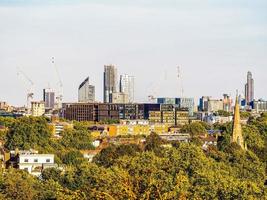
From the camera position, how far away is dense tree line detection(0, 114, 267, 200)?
23797 millimetres

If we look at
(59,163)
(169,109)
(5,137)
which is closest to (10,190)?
(59,163)

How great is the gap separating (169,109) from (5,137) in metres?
75.9

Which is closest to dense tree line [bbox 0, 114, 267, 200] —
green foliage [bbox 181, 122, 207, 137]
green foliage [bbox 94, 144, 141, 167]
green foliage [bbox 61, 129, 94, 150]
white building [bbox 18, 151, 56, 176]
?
green foliage [bbox 94, 144, 141, 167]

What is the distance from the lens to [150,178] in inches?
868

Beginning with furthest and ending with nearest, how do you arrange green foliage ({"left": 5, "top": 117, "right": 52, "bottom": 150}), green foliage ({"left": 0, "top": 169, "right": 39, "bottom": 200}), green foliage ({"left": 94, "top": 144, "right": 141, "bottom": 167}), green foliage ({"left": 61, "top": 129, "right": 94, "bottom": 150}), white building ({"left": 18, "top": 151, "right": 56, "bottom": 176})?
green foliage ({"left": 61, "top": 129, "right": 94, "bottom": 150}) < green foliage ({"left": 5, "top": 117, "right": 52, "bottom": 150}) < white building ({"left": 18, "top": 151, "right": 56, "bottom": 176}) < green foliage ({"left": 94, "top": 144, "right": 141, "bottom": 167}) < green foliage ({"left": 0, "top": 169, "right": 39, "bottom": 200})

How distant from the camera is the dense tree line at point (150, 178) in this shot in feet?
78.1

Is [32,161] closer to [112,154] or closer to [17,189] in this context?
[112,154]

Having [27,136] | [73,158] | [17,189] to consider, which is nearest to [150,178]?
[17,189]

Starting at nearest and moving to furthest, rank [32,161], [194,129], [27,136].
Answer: [32,161] < [27,136] < [194,129]

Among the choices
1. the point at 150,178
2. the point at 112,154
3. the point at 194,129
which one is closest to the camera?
the point at 150,178

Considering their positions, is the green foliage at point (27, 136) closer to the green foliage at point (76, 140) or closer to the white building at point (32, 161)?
the green foliage at point (76, 140)

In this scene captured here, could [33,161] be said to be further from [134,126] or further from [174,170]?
[134,126]

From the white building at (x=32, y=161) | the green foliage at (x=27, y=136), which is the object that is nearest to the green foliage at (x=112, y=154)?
the white building at (x=32, y=161)

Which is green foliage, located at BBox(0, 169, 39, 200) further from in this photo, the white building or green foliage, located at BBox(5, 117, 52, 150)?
green foliage, located at BBox(5, 117, 52, 150)
